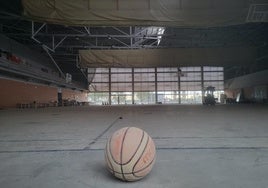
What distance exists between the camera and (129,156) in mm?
3822

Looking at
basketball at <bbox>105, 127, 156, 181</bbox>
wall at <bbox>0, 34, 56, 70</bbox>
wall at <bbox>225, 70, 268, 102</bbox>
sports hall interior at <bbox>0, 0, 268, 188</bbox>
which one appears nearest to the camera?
basketball at <bbox>105, 127, 156, 181</bbox>

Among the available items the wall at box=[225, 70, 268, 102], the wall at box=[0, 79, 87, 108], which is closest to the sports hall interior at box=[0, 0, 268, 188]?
the wall at box=[0, 79, 87, 108]

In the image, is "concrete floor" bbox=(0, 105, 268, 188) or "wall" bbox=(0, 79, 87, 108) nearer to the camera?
"concrete floor" bbox=(0, 105, 268, 188)

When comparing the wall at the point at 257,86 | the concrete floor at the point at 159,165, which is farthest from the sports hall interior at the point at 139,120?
the wall at the point at 257,86

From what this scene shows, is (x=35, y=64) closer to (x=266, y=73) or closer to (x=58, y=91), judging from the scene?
(x=58, y=91)

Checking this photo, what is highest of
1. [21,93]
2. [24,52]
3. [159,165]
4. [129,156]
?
[24,52]

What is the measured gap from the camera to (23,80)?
3531 cm

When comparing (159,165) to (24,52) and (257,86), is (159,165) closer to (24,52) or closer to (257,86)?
(24,52)

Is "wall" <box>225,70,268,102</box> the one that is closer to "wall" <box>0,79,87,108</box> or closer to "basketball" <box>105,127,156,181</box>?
"wall" <box>0,79,87,108</box>

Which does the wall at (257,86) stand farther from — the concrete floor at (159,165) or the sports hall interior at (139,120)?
the concrete floor at (159,165)

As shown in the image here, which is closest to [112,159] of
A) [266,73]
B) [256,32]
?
[256,32]

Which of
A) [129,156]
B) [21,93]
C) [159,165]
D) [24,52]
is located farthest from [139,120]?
[24,52]

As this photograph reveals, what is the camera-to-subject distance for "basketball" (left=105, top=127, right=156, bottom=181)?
3814 mm

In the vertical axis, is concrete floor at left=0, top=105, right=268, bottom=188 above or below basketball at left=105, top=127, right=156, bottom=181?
below
